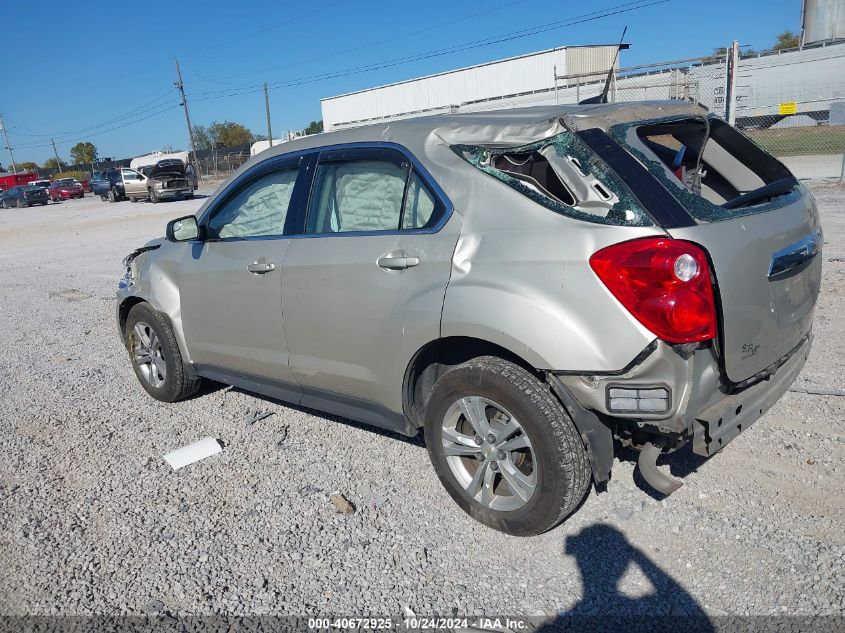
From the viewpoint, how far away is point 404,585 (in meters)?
2.81

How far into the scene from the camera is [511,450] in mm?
2951

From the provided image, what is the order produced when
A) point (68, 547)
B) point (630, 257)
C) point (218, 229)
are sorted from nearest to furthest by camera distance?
point (630, 257), point (68, 547), point (218, 229)

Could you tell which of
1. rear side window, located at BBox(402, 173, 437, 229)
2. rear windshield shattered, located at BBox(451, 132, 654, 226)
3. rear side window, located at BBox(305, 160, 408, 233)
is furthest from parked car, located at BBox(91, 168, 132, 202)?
rear windshield shattered, located at BBox(451, 132, 654, 226)

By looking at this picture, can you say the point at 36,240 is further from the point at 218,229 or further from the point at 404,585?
the point at 404,585

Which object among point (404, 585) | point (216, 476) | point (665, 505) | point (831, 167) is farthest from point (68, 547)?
point (831, 167)

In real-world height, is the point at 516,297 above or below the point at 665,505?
above

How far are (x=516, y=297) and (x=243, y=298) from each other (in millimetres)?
1958

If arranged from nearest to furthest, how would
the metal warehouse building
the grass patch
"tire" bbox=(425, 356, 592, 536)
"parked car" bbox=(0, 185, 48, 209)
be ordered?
"tire" bbox=(425, 356, 592, 536) → the grass patch → the metal warehouse building → "parked car" bbox=(0, 185, 48, 209)

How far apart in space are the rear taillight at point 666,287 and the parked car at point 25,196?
150 feet

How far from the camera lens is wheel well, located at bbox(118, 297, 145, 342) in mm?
5105

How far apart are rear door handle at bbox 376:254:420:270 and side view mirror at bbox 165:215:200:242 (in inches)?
67.1

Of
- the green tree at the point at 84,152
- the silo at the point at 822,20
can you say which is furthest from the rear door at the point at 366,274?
the green tree at the point at 84,152

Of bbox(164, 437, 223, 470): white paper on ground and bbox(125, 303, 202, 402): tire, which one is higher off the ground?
bbox(125, 303, 202, 402): tire

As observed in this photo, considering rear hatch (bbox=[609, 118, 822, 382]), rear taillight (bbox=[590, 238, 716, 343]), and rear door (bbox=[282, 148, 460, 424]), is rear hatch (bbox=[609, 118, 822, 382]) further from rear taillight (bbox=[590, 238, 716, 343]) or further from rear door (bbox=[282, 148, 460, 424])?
rear door (bbox=[282, 148, 460, 424])
